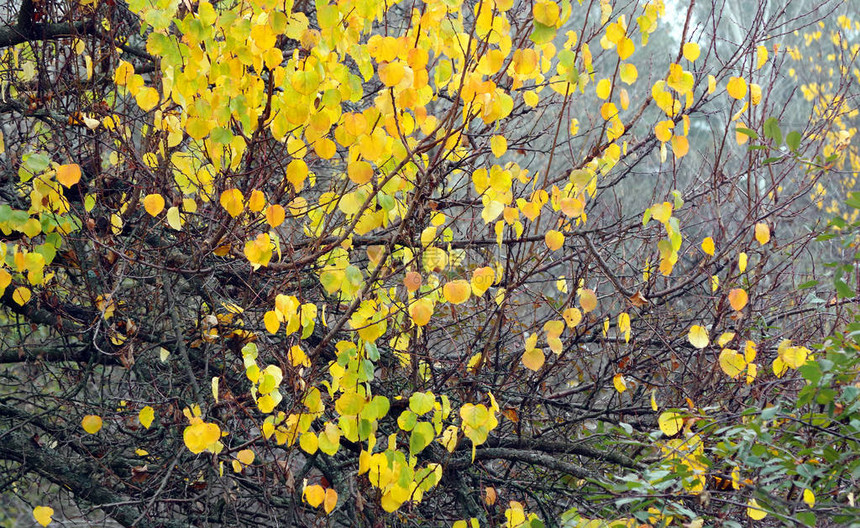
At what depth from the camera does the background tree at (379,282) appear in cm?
207

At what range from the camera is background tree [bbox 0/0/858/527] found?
2070 mm

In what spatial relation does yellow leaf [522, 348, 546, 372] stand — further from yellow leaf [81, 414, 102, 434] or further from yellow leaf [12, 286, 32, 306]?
yellow leaf [12, 286, 32, 306]

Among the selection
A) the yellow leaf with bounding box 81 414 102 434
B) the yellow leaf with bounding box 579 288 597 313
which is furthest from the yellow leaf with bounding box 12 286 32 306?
the yellow leaf with bounding box 579 288 597 313

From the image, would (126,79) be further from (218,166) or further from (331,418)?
(331,418)

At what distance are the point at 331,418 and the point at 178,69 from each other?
1517mm

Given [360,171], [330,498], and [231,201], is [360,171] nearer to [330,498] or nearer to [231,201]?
[231,201]

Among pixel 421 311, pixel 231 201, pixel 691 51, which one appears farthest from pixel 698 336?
pixel 231 201

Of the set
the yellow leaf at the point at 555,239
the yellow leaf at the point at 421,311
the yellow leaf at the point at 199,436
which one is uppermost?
the yellow leaf at the point at 555,239

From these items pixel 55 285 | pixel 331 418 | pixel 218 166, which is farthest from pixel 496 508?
pixel 55 285

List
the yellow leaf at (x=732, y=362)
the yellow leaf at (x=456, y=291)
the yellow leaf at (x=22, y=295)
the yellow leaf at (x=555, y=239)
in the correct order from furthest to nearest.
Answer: the yellow leaf at (x=22, y=295) < the yellow leaf at (x=732, y=362) < the yellow leaf at (x=555, y=239) < the yellow leaf at (x=456, y=291)

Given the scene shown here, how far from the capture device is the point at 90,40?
3.41 meters

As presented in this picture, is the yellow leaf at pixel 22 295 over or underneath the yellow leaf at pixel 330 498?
over

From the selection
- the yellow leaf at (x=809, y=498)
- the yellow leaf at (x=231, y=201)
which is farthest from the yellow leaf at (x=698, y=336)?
the yellow leaf at (x=231, y=201)

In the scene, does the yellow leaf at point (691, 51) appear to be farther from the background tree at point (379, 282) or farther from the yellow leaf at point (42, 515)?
the yellow leaf at point (42, 515)
